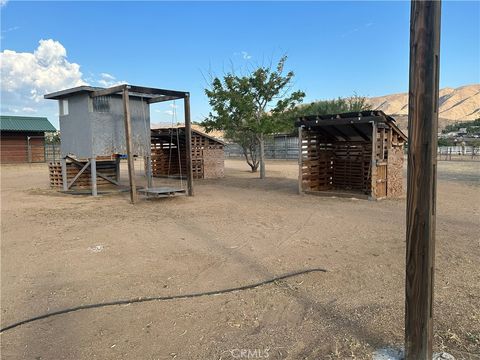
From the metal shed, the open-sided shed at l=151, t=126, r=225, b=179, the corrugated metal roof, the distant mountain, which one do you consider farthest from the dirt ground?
the distant mountain

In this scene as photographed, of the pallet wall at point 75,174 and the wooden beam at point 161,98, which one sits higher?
the wooden beam at point 161,98

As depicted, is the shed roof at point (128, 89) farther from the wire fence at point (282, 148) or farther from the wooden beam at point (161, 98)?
the wire fence at point (282, 148)

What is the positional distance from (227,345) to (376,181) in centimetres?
895

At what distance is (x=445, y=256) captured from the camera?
5.29 meters

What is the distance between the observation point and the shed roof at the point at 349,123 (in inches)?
416

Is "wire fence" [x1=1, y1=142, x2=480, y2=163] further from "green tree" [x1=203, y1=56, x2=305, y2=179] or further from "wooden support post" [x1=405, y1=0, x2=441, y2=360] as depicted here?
"wooden support post" [x1=405, y1=0, x2=441, y2=360]

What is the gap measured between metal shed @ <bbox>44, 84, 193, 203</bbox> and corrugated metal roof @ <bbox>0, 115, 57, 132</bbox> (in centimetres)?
2104

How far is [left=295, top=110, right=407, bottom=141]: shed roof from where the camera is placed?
10.6 meters

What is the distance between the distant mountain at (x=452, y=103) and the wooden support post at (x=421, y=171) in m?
91.7

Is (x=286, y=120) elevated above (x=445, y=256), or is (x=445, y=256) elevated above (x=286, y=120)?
(x=286, y=120)

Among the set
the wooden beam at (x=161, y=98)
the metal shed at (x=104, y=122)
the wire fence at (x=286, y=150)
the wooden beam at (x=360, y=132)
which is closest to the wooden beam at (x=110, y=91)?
the metal shed at (x=104, y=122)

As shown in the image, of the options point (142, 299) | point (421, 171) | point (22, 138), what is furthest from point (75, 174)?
point (22, 138)

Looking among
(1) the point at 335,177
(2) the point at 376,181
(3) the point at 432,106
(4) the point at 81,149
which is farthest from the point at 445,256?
(4) the point at 81,149

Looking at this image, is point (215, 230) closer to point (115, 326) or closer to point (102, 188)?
A: point (115, 326)
